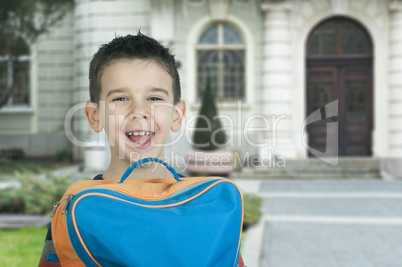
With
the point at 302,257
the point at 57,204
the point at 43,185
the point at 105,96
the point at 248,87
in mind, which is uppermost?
the point at 248,87

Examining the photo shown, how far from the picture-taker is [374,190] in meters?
11.2

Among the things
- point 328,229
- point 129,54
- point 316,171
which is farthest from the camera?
point 316,171

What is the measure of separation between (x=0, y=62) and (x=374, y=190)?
11666mm

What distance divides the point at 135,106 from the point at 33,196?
20.4ft

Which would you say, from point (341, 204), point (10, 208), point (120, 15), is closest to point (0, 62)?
point (120, 15)

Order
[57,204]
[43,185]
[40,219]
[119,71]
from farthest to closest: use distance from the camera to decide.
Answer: [43,185], [40,219], [119,71], [57,204]

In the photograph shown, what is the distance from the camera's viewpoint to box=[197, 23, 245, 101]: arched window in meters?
15.1

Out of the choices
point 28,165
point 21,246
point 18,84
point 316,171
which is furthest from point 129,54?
point 18,84

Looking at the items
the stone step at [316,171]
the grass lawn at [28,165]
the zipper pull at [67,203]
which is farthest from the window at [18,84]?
the zipper pull at [67,203]

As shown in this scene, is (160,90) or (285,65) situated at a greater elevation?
(285,65)

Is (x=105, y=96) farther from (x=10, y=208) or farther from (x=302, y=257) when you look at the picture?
(x=10, y=208)

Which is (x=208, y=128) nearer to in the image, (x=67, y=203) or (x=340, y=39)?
(x=340, y=39)

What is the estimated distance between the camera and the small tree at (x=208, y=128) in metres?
13.5

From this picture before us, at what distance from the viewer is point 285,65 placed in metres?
14.5
